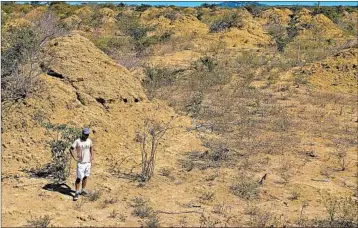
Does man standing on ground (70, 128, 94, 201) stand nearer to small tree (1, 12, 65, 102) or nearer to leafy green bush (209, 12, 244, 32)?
small tree (1, 12, 65, 102)

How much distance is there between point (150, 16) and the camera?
3278 cm

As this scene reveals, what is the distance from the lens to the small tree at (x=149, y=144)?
6.77m

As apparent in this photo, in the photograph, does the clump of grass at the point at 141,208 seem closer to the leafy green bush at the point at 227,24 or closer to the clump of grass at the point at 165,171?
the clump of grass at the point at 165,171

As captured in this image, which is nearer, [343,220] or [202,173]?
[343,220]

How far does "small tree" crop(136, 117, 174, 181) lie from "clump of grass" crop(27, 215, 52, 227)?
1931 mm

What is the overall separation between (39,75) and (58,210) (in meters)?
3.41

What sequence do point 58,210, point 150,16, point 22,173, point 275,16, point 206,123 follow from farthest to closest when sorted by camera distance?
point 275,16
point 150,16
point 206,123
point 22,173
point 58,210

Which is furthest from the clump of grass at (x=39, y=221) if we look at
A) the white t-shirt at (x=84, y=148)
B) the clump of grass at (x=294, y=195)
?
the clump of grass at (x=294, y=195)

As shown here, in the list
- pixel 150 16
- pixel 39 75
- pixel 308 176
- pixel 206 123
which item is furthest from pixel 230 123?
pixel 150 16

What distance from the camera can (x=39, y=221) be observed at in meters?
5.03

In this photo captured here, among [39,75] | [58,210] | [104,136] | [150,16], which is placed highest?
[150,16]

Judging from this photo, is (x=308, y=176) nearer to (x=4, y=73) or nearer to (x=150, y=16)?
(x=4, y=73)

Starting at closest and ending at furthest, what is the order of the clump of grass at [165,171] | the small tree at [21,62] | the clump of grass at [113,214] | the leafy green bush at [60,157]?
1. the clump of grass at [113,214]
2. the leafy green bush at [60,157]
3. the clump of grass at [165,171]
4. the small tree at [21,62]

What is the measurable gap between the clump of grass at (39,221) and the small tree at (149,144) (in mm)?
1931
